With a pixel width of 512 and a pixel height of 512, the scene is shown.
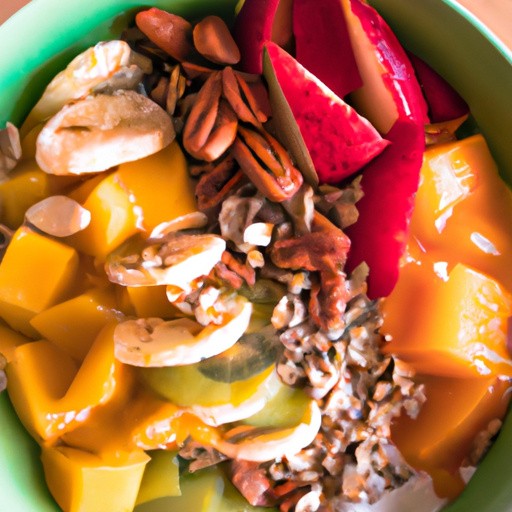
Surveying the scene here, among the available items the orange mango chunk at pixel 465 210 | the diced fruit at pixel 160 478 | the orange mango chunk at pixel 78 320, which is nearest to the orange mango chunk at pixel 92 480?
the diced fruit at pixel 160 478

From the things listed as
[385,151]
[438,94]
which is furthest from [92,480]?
[438,94]

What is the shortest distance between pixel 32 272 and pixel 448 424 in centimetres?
57

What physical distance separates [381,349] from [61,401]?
41cm

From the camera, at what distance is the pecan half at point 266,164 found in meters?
0.57

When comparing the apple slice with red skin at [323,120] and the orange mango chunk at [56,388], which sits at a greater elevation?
the apple slice with red skin at [323,120]

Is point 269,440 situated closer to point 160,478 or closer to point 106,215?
point 160,478

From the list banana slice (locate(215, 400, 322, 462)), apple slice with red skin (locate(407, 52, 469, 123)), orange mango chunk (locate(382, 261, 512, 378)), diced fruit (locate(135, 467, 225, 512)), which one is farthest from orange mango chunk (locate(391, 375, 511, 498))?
apple slice with red skin (locate(407, 52, 469, 123))

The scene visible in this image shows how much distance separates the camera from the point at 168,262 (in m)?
0.56

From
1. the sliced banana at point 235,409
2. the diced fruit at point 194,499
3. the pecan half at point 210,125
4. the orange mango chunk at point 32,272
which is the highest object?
the pecan half at point 210,125

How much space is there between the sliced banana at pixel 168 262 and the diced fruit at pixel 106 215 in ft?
0.06

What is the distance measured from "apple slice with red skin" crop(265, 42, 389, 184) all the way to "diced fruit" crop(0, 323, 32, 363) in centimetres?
44

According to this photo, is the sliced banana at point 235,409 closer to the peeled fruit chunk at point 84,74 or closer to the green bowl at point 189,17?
the green bowl at point 189,17

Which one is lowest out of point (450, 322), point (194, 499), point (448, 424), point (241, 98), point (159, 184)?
point (194, 499)

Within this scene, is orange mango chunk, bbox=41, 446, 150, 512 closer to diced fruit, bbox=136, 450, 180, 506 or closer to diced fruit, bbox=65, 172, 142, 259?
diced fruit, bbox=136, 450, 180, 506
